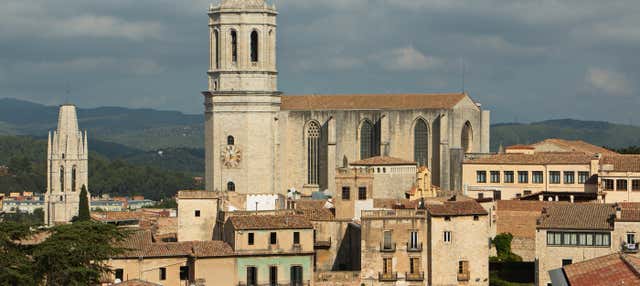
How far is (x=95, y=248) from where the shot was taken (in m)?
60.8

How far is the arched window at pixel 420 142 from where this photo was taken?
98.4m

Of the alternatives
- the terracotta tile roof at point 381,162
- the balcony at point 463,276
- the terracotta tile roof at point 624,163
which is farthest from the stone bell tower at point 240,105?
the balcony at point 463,276

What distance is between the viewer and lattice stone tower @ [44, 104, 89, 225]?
166750mm

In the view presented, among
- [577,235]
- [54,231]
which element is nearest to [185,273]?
[54,231]

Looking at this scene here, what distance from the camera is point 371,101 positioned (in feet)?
331

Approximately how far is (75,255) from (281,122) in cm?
4233

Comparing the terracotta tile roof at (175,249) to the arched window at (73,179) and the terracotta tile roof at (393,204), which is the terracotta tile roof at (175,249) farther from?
the arched window at (73,179)

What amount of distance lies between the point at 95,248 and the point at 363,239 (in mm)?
11886

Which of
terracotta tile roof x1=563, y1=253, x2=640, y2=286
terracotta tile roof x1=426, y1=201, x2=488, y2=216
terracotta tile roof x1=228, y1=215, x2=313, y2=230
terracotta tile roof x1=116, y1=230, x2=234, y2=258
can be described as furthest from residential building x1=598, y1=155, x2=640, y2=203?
terracotta tile roof x1=563, y1=253, x2=640, y2=286

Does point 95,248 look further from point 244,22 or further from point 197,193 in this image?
point 244,22

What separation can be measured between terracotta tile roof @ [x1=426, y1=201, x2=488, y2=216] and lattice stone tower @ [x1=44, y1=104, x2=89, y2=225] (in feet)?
328

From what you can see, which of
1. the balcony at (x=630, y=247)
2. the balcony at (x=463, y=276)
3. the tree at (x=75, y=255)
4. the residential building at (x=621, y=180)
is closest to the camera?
the tree at (x=75, y=255)

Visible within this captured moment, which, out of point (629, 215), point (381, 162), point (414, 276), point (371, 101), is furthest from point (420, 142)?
point (629, 215)

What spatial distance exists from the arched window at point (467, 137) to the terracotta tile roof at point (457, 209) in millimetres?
30516
